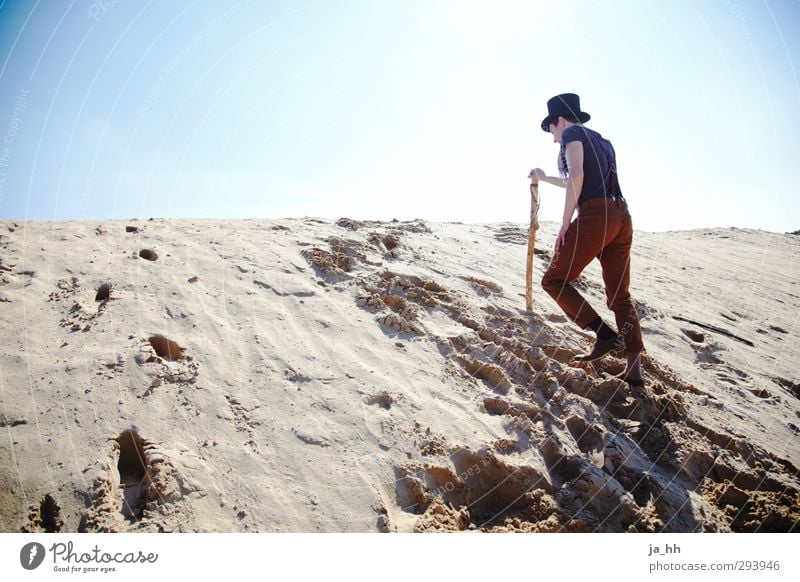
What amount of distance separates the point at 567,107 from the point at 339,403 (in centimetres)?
259

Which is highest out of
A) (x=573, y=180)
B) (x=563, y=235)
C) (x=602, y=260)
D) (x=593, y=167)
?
(x=593, y=167)

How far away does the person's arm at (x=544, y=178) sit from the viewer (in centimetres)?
350

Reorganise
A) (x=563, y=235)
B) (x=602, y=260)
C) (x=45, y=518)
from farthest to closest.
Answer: (x=602, y=260), (x=563, y=235), (x=45, y=518)

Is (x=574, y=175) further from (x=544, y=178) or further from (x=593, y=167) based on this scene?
(x=544, y=178)

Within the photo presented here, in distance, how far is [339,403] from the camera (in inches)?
104

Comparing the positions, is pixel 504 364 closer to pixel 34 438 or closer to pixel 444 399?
pixel 444 399

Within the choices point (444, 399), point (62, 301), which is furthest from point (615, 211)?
point (62, 301)

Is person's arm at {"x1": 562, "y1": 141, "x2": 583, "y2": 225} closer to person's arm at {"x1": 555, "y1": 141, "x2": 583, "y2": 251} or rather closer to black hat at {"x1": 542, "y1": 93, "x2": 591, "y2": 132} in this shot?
person's arm at {"x1": 555, "y1": 141, "x2": 583, "y2": 251}

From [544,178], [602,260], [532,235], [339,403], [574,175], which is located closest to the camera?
[339,403]

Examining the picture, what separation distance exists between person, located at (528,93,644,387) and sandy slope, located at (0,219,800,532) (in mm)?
391

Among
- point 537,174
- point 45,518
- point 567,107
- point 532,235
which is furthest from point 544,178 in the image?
point 45,518

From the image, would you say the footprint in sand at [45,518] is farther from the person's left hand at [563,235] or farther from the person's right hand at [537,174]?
the person's right hand at [537,174]

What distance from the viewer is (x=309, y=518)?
79.3 inches

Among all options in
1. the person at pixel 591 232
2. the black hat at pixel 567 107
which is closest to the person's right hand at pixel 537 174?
the person at pixel 591 232
